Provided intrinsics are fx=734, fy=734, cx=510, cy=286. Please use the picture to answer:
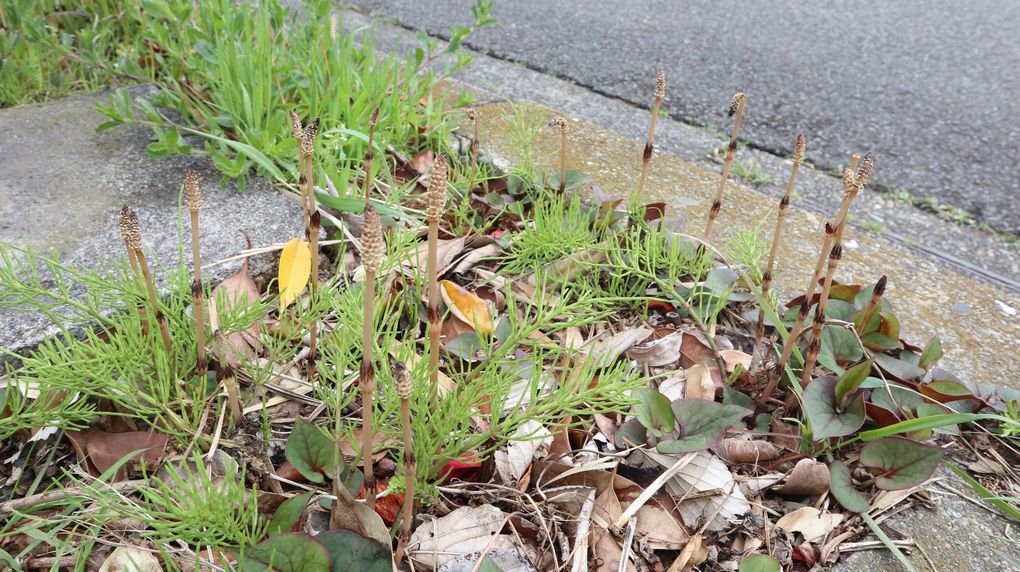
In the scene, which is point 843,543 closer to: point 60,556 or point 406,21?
point 60,556

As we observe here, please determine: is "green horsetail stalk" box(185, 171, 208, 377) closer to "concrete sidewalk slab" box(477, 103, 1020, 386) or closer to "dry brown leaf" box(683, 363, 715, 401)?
"dry brown leaf" box(683, 363, 715, 401)

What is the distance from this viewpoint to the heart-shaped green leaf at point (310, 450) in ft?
3.67

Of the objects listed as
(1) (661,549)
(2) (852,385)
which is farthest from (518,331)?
(2) (852,385)

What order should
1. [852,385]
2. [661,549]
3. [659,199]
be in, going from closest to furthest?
1. [661,549]
2. [852,385]
3. [659,199]

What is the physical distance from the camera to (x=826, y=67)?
13.4ft

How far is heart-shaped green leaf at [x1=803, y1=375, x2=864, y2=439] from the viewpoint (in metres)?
1.24

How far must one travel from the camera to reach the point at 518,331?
1.35m

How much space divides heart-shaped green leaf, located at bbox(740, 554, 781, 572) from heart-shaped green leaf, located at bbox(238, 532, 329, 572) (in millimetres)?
598

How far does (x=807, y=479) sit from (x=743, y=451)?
0.37 feet

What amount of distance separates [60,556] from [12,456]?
12.4 inches

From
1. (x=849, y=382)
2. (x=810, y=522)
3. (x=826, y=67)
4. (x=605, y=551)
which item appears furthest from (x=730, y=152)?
(x=826, y=67)

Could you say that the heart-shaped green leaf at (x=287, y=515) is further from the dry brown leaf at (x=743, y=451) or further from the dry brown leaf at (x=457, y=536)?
the dry brown leaf at (x=743, y=451)

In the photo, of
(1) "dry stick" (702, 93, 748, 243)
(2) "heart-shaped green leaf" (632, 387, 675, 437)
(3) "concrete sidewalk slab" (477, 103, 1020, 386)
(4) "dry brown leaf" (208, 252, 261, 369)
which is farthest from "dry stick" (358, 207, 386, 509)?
(3) "concrete sidewalk slab" (477, 103, 1020, 386)

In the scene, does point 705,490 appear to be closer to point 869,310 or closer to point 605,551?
point 605,551
